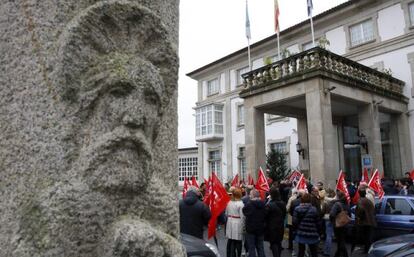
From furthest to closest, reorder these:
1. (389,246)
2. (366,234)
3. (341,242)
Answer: (366,234)
(341,242)
(389,246)

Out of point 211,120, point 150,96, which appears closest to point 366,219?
point 150,96

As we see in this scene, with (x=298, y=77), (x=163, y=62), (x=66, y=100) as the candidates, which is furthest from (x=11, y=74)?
(x=298, y=77)

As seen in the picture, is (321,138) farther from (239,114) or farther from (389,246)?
(239,114)

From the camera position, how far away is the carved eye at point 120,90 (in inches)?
63.1

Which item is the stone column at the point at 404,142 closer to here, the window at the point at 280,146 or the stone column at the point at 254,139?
the stone column at the point at 254,139

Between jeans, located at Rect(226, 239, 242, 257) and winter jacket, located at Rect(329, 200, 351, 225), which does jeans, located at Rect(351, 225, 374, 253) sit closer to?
winter jacket, located at Rect(329, 200, 351, 225)

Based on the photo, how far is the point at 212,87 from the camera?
115 feet

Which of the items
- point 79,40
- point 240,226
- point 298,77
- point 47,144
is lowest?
point 240,226

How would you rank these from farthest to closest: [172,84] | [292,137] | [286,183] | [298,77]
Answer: [292,137] → [298,77] → [286,183] → [172,84]

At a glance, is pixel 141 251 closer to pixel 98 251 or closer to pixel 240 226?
pixel 98 251

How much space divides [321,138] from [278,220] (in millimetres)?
5514

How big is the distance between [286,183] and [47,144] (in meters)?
12.5

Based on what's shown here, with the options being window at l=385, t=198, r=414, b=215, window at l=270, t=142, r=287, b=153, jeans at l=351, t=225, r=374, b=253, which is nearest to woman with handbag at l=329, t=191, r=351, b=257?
jeans at l=351, t=225, r=374, b=253

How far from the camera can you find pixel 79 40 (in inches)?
63.8
